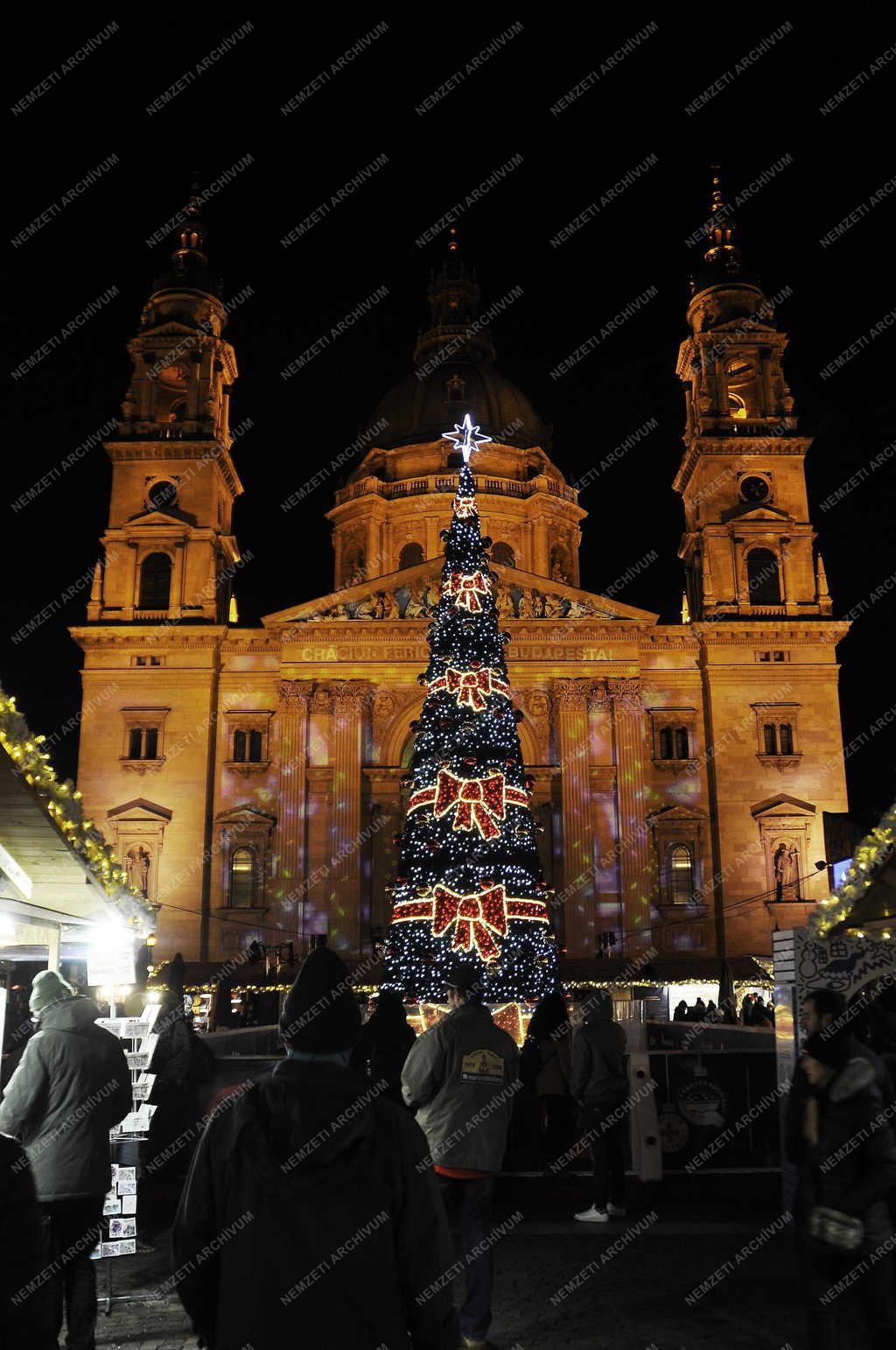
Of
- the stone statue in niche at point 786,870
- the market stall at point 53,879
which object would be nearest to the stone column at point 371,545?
→ the stone statue in niche at point 786,870

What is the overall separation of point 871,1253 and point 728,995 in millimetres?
28651

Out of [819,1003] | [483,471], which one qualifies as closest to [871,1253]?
[819,1003]

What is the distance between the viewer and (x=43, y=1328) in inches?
162

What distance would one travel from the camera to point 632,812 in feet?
150

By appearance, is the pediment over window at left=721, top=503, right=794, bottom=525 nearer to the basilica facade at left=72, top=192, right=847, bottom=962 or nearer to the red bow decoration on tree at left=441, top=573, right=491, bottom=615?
the basilica facade at left=72, top=192, right=847, bottom=962

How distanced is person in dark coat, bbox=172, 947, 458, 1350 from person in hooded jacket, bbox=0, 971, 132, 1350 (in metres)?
3.30

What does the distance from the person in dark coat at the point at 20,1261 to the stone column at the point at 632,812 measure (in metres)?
41.0

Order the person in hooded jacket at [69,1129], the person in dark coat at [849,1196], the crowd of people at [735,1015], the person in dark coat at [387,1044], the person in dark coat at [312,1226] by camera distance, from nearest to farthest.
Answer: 1. the person in dark coat at [312,1226]
2. the person in dark coat at [849,1196]
3. the person in hooded jacket at [69,1129]
4. the person in dark coat at [387,1044]
5. the crowd of people at [735,1015]

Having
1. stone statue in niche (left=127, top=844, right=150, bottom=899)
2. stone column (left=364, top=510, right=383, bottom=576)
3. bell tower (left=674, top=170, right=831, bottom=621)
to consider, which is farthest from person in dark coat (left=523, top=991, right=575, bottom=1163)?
stone column (left=364, top=510, right=383, bottom=576)

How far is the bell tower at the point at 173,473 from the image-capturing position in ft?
159

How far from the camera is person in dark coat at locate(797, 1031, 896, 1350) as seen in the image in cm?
633

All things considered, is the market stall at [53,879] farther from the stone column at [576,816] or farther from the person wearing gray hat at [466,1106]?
the stone column at [576,816]

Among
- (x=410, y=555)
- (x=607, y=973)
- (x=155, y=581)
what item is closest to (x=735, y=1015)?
(x=607, y=973)

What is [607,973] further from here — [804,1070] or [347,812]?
[804,1070]
